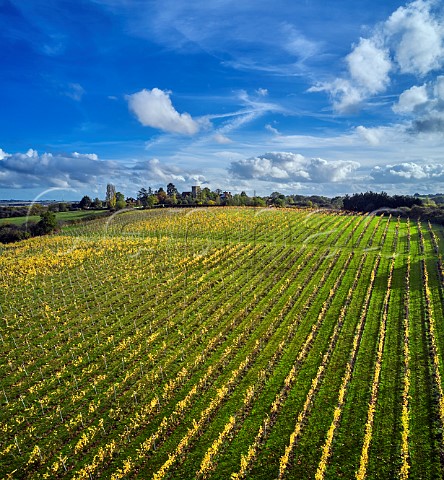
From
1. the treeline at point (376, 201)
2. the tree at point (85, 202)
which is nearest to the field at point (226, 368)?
the treeline at point (376, 201)

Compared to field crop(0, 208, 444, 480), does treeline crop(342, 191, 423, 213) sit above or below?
above

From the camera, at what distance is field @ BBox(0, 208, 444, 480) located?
20.8 meters

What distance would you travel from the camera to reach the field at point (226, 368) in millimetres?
20750

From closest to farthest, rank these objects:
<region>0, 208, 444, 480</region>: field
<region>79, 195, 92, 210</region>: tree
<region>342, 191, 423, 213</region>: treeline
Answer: <region>0, 208, 444, 480</region>: field
<region>342, 191, 423, 213</region>: treeline
<region>79, 195, 92, 210</region>: tree

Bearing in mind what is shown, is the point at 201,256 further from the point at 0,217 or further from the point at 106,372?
the point at 0,217

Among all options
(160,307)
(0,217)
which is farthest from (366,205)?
(0,217)

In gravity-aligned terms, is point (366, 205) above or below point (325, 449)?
above

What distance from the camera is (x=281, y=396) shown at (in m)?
25.7

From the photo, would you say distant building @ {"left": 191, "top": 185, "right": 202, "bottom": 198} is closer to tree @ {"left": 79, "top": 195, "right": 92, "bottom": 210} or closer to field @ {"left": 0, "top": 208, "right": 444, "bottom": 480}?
tree @ {"left": 79, "top": 195, "right": 92, "bottom": 210}

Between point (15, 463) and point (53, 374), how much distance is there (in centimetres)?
918

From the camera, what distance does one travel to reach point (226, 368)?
2958 centimetres

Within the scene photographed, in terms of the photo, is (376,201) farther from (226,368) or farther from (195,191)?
(226,368)

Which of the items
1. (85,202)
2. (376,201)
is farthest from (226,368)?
(85,202)

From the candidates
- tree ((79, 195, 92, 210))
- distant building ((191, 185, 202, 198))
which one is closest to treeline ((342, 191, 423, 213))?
distant building ((191, 185, 202, 198))
